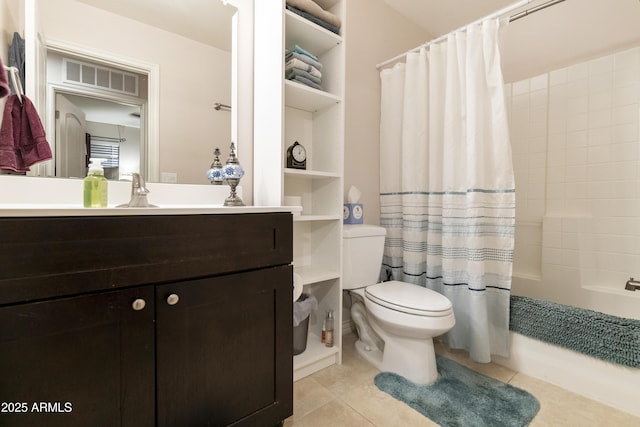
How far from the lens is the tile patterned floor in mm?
1167

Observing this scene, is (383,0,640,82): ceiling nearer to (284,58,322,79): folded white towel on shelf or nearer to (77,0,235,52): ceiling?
(284,58,322,79): folded white towel on shelf

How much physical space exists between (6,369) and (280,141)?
114cm

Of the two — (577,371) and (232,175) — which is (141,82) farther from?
(577,371)

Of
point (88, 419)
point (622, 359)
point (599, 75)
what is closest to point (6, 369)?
point (88, 419)

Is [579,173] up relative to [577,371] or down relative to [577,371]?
up

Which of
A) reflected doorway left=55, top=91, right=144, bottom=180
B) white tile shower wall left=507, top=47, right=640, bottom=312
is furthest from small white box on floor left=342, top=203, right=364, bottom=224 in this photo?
white tile shower wall left=507, top=47, right=640, bottom=312

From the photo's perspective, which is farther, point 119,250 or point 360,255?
point 360,255

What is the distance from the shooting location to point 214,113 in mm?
1401

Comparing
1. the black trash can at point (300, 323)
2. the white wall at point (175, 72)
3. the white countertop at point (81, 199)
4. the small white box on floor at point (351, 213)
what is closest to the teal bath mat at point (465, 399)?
the black trash can at point (300, 323)

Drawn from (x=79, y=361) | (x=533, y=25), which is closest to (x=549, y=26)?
(x=533, y=25)

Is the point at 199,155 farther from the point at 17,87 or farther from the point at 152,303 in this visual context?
the point at 152,303

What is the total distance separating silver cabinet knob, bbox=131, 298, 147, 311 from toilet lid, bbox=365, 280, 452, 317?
1.09 meters

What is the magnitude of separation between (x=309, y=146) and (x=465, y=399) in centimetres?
157

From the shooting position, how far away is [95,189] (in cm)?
87
